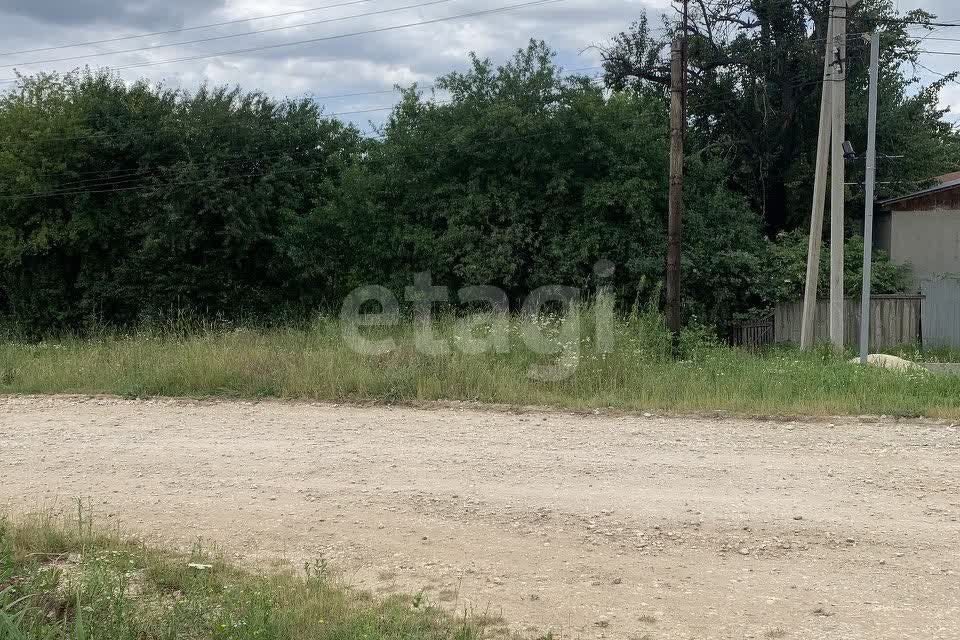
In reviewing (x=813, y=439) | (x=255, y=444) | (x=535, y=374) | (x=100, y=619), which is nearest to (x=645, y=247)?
(x=535, y=374)

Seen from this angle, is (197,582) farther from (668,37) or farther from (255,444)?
(668,37)

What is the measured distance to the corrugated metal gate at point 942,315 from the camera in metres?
20.1

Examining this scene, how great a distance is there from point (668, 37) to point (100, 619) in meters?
26.1

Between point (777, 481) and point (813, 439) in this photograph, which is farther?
point (813, 439)

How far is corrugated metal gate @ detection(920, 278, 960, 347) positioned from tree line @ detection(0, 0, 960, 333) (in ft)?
7.05

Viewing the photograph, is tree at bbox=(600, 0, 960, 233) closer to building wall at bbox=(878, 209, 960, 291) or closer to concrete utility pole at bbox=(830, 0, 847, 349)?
building wall at bbox=(878, 209, 960, 291)

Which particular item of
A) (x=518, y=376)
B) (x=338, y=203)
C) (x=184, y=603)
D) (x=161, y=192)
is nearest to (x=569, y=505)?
(x=184, y=603)

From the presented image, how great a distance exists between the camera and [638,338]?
12.7 meters

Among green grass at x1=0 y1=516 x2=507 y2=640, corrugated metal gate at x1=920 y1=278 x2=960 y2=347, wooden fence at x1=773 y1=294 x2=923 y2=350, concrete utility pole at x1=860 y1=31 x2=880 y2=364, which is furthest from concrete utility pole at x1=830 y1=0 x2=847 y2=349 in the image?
green grass at x1=0 y1=516 x2=507 y2=640

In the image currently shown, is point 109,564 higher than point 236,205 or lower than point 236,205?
lower

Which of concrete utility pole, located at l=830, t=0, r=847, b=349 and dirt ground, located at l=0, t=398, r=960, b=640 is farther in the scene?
concrete utility pole, located at l=830, t=0, r=847, b=349

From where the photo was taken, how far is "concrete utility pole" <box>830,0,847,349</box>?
15609mm

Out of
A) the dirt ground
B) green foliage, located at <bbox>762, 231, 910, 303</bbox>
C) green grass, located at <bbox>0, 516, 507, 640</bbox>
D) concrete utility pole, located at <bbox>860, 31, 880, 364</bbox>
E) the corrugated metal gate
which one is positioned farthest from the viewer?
green foliage, located at <bbox>762, 231, 910, 303</bbox>

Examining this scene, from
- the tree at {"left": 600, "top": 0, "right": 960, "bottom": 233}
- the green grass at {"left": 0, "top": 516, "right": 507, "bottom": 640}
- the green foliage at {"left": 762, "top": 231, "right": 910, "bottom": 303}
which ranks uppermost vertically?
the tree at {"left": 600, "top": 0, "right": 960, "bottom": 233}
